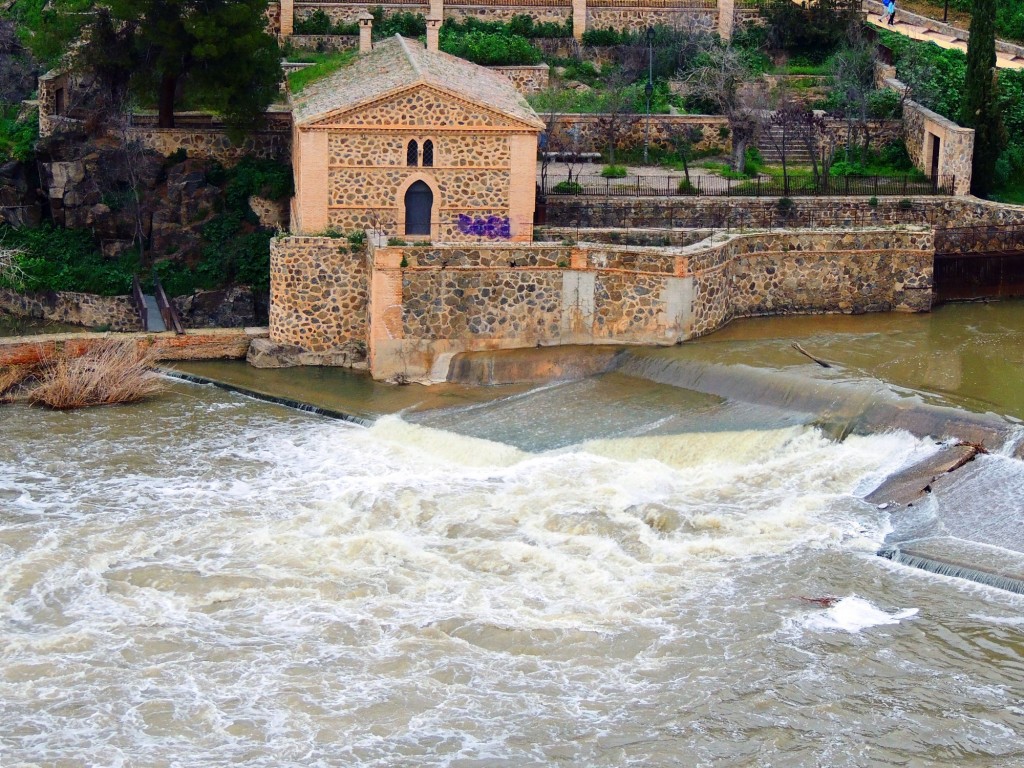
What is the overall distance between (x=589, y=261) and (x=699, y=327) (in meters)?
2.24

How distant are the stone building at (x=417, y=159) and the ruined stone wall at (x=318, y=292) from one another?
112 centimetres

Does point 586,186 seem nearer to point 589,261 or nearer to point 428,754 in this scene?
point 589,261

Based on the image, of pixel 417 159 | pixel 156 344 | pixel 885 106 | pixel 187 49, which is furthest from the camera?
pixel 885 106

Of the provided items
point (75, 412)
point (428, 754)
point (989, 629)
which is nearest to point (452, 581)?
point (428, 754)

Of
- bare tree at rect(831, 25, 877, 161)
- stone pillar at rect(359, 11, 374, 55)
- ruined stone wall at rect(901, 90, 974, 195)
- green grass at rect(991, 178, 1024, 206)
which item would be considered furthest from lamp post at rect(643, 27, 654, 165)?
green grass at rect(991, 178, 1024, 206)

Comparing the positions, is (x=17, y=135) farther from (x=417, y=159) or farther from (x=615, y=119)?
(x=615, y=119)

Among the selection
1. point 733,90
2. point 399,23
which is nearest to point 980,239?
point 733,90

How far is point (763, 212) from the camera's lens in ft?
113

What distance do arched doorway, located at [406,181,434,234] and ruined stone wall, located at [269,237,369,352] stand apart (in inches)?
62.7

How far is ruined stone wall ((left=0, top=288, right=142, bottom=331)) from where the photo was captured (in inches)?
1367

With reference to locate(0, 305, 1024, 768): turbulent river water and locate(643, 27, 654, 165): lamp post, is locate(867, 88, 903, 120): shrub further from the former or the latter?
locate(0, 305, 1024, 768): turbulent river water

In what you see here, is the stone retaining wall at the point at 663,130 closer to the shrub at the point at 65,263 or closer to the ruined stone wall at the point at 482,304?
the ruined stone wall at the point at 482,304

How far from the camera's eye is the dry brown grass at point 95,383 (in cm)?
2695

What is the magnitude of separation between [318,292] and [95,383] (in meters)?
4.52
